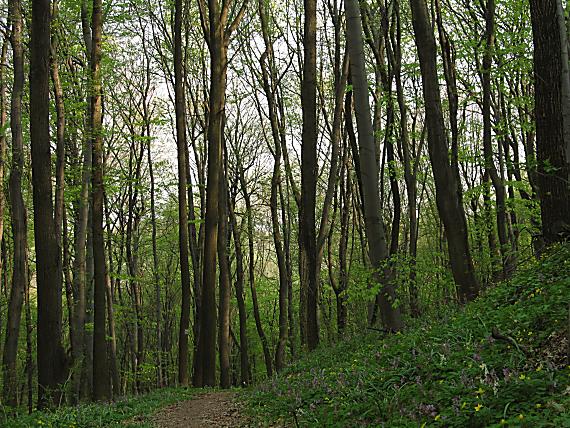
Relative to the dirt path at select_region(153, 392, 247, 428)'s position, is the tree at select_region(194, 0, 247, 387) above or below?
above

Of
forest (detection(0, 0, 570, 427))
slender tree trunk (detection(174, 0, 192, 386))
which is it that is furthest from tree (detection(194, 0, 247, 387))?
slender tree trunk (detection(174, 0, 192, 386))

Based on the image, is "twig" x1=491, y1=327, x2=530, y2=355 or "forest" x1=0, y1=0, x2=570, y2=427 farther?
"forest" x1=0, y1=0, x2=570, y2=427

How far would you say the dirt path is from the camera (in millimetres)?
8320

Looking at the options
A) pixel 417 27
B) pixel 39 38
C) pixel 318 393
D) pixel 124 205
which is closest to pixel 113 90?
pixel 124 205

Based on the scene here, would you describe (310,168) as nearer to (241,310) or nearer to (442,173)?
(442,173)

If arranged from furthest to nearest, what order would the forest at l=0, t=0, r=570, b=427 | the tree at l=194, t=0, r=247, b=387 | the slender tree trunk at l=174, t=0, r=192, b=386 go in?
the slender tree trunk at l=174, t=0, r=192, b=386
the tree at l=194, t=0, r=247, b=387
the forest at l=0, t=0, r=570, b=427

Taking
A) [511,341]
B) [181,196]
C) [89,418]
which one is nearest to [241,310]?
[181,196]

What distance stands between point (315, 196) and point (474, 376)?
11.5 metres

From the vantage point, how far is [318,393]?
6.50m

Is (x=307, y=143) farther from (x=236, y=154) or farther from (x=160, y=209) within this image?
(x=160, y=209)

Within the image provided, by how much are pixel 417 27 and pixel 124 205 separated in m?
23.0

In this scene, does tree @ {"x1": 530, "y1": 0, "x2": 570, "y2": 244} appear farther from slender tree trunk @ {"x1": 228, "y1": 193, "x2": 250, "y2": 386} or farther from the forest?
slender tree trunk @ {"x1": 228, "y1": 193, "x2": 250, "y2": 386}

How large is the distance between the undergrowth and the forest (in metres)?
0.02

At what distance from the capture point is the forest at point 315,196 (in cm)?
539
